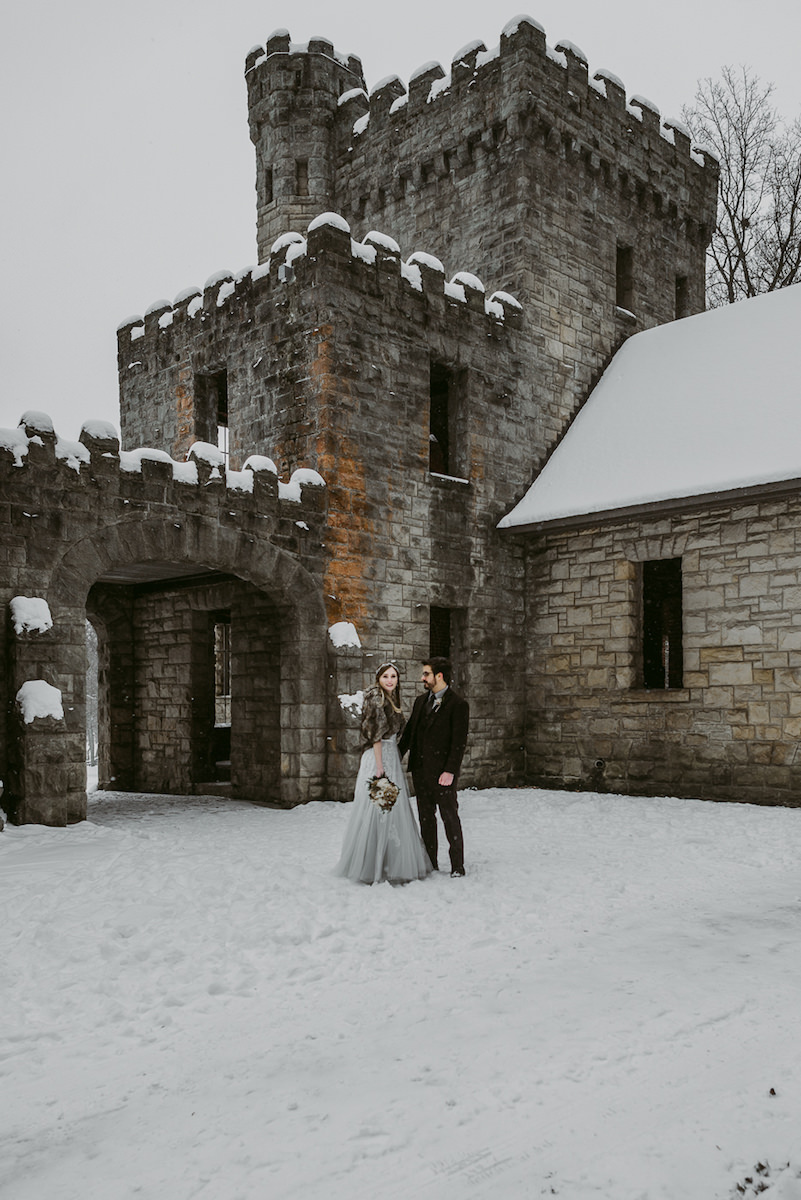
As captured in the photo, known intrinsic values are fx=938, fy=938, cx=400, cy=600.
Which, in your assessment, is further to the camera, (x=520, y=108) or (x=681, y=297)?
(x=681, y=297)

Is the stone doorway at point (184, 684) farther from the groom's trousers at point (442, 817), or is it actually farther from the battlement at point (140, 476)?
the groom's trousers at point (442, 817)

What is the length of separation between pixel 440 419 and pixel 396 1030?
1073 centimetres

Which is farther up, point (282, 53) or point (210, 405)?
point (282, 53)

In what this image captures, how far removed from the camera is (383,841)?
6.38 m

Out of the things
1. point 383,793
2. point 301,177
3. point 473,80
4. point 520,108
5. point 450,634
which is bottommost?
point 383,793

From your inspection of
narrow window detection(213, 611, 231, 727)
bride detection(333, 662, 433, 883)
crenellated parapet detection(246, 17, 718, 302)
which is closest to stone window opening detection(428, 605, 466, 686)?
narrow window detection(213, 611, 231, 727)

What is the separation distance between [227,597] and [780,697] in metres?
6.85

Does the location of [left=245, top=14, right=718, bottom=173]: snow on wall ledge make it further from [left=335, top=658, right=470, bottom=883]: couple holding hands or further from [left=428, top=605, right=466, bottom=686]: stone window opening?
[left=335, top=658, right=470, bottom=883]: couple holding hands

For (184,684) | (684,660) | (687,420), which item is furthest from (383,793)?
(687,420)

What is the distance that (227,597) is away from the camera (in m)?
12.2

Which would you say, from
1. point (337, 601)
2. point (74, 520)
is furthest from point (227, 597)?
point (74, 520)

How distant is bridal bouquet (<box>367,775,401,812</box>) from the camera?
21.1 feet

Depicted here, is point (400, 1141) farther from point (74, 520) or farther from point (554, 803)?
point (554, 803)

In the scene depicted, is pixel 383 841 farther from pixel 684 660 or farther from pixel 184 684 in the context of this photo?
pixel 184 684
